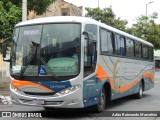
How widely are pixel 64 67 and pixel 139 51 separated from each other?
8.02m

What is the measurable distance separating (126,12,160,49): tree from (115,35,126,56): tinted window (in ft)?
139

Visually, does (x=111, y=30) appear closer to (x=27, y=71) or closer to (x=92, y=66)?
(x=92, y=66)

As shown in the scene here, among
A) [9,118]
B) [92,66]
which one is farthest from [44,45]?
[9,118]

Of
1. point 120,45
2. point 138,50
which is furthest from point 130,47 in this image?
point 120,45

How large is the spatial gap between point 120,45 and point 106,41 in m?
1.83

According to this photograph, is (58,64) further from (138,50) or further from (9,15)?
(9,15)

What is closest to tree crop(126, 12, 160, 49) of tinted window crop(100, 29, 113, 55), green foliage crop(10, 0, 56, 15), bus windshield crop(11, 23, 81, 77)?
green foliage crop(10, 0, 56, 15)

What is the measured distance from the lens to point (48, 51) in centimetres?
1054

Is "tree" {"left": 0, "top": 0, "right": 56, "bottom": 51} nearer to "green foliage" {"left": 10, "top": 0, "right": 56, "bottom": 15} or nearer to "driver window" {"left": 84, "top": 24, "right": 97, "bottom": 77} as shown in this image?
"green foliage" {"left": 10, "top": 0, "right": 56, "bottom": 15}

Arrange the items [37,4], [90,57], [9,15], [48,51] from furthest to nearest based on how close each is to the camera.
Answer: [37,4], [9,15], [90,57], [48,51]

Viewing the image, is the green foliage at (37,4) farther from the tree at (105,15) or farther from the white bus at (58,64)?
the tree at (105,15)

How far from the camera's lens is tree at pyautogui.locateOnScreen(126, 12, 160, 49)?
57375mm

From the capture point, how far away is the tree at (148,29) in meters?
57.4

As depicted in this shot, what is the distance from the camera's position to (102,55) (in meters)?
12.1
